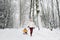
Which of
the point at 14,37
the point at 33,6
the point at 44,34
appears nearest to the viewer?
the point at 14,37

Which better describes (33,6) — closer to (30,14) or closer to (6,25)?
(30,14)

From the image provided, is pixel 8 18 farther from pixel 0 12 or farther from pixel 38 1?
pixel 38 1

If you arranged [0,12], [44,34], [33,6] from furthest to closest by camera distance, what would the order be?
[0,12] → [33,6] → [44,34]

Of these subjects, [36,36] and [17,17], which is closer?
[36,36]

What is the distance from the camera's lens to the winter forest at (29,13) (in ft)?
5.87

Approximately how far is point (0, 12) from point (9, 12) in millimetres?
120

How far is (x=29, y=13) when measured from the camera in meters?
1.80

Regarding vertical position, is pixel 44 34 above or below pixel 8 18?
below

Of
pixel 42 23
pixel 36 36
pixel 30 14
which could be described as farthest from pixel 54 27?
pixel 36 36

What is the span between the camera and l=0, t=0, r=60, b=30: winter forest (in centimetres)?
179

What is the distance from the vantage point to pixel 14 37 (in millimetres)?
1344

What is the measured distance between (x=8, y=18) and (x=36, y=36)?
0.69 metres

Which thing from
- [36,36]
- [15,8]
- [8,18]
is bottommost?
[36,36]

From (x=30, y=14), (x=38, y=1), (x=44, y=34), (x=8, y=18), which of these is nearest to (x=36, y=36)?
(x=44, y=34)
